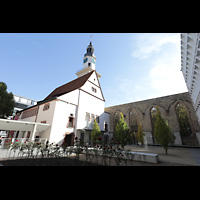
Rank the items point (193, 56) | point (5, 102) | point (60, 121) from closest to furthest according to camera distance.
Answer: point (193, 56), point (60, 121), point (5, 102)

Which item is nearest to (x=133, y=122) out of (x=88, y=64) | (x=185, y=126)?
(x=185, y=126)

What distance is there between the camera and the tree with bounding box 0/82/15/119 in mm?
19977

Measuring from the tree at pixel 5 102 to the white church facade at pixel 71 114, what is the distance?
4.43 metres

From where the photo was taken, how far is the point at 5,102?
20.2 m

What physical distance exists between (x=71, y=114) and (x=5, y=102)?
16.3 metres

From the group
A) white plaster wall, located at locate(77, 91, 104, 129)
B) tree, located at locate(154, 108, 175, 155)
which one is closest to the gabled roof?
white plaster wall, located at locate(77, 91, 104, 129)

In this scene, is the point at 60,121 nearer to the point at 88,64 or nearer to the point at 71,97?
the point at 71,97

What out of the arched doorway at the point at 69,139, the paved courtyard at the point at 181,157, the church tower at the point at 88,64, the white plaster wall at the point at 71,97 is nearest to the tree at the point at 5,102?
the white plaster wall at the point at 71,97

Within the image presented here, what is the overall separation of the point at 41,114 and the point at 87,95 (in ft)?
27.6

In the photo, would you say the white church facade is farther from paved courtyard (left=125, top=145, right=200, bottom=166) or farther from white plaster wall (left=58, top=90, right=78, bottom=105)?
paved courtyard (left=125, top=145, right=200, bottom=166)

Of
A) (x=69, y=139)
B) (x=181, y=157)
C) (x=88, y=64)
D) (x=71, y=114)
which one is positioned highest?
(x=88, y=64)

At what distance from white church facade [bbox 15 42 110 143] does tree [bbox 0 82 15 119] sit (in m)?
4.43
